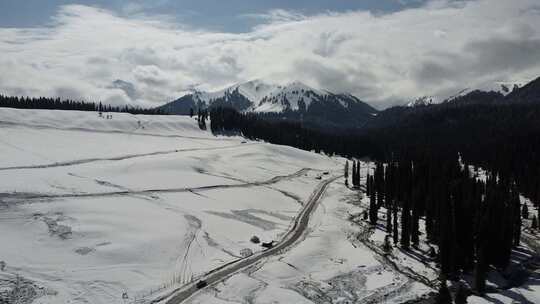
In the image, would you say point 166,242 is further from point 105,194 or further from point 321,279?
point 105,194

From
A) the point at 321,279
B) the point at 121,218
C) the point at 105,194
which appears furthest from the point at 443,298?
the point at 105,194

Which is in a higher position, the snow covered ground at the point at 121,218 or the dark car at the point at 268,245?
the snow covered ground at the point at 121,218

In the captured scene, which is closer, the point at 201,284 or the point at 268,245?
the point at 201,284

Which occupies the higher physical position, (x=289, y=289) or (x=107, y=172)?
(x=107, y=172)

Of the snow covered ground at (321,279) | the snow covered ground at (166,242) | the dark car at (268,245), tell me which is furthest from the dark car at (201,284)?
the dark car at (268,245)

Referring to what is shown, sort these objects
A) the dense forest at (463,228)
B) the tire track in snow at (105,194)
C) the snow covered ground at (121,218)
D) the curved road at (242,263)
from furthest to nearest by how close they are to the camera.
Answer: the tire track in snow at (105,194), the dense forest at (463,228), the snow covered ground at (121,218), the curved road at (242,263)

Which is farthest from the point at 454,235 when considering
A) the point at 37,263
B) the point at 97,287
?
the point at 37,263

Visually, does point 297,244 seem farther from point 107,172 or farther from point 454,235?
point 107,172

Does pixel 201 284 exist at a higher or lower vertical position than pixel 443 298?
higher

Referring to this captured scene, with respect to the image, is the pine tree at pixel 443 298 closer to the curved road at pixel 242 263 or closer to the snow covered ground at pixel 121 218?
the curved road at pixel 242 263

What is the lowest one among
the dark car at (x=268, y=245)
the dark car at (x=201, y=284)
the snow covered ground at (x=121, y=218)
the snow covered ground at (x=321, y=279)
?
the snow covered ground at (x=321, y=279)

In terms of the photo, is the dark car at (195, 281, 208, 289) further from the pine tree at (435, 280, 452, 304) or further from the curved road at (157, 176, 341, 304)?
the pine tree at (435, 280, 452, 304)
